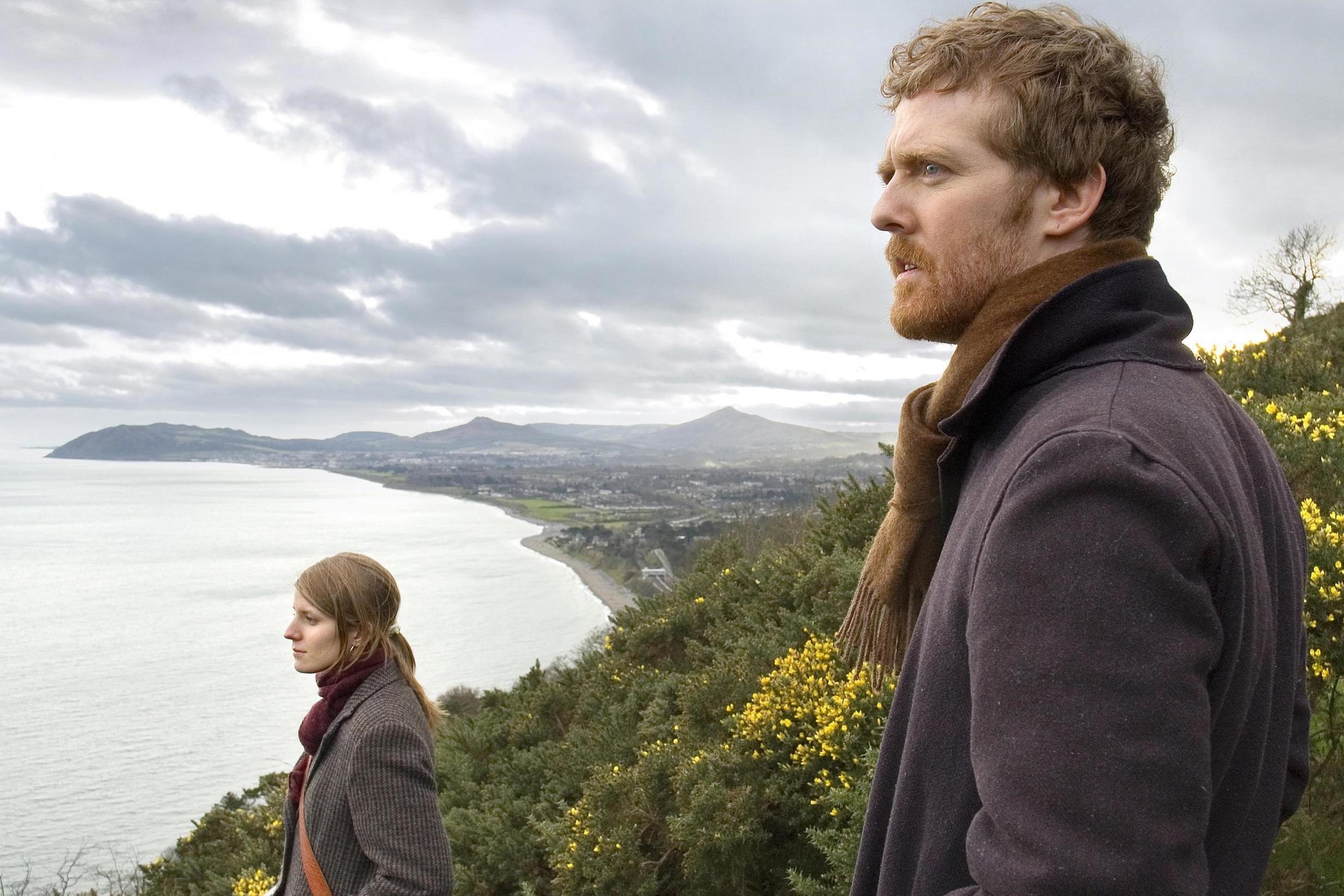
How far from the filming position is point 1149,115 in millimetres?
1279

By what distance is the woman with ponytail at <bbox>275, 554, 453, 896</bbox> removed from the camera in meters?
2.46

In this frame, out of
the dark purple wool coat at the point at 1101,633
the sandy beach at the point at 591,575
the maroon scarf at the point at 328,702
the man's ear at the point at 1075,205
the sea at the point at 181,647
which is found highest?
the man's ear at the point at 1075,205

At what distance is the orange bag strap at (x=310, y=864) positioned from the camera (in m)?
2.51

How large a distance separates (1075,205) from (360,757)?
88.8 inches

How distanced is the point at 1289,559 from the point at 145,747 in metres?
26.8

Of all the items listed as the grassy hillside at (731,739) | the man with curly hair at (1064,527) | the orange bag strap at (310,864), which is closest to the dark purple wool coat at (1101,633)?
the man with curly hair at (1064,527)

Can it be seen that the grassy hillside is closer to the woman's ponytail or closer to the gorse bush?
Answer: the gorse bush

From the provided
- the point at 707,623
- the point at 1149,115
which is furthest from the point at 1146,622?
the point at 707,623

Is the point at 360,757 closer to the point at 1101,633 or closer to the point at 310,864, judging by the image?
the point at 310,864

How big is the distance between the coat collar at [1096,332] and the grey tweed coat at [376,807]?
202cm

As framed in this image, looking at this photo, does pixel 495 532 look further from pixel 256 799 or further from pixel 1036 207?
pixel 1036 207

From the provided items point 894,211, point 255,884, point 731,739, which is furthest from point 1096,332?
point 255,884

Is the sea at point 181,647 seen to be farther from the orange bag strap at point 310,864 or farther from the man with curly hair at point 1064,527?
the man with curly hair at point 1064,527

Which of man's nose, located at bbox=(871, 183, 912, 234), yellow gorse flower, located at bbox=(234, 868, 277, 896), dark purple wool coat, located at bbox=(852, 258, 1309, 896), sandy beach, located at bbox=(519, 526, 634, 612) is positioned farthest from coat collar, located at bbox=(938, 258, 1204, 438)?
sandy beach, located at bbox=(519, 526, 634, 612)
